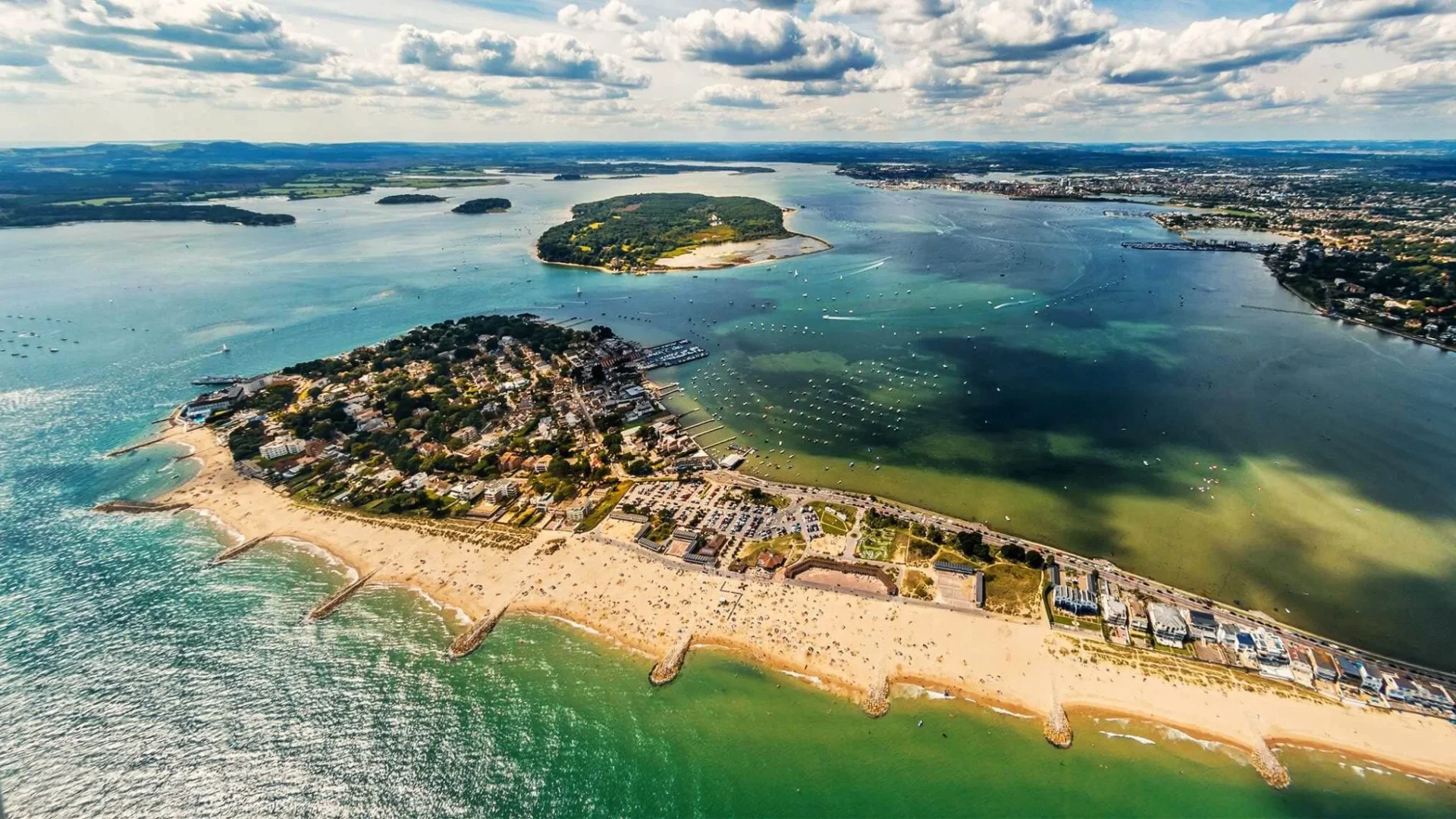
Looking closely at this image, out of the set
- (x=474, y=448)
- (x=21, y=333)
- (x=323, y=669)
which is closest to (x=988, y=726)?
(x=323, y=669)

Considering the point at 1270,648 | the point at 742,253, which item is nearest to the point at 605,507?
the point at 1270,648

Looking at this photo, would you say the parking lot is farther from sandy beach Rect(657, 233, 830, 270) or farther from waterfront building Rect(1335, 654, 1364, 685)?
sandy beach Rect(657, 233, 830, 270)

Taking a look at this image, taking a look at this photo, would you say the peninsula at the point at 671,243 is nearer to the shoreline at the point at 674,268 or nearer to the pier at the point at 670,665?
the shoreline at the point at 674,268

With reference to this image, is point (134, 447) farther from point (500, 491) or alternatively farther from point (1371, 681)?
point (1371, 681)

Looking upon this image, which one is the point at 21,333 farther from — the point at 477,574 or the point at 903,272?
the point at 903,272

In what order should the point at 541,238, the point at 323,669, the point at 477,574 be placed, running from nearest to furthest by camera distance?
1. the point at 323,669
2. the point at 477,574
3. the point at 541,238

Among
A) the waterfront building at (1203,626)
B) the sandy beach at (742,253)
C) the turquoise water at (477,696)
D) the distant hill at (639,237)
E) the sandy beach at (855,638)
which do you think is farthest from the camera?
the distant hill at (639,237)

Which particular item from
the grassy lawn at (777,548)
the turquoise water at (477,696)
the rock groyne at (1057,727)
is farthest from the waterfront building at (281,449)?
the rock groyne at (1057,727)

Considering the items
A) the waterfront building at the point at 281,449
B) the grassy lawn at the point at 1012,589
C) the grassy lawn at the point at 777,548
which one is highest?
the waterfront building at the point at 281,449
